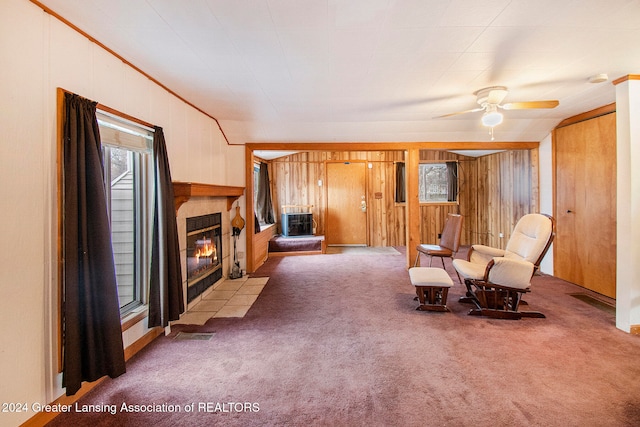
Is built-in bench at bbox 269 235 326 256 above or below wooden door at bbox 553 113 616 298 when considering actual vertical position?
below

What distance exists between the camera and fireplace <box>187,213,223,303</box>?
321 cm

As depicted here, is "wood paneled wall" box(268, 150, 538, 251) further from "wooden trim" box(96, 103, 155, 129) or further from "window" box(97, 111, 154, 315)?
"wooden trim" box(96, 103, 155, 129)

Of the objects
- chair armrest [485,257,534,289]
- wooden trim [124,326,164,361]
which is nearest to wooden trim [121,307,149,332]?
wooden trim [124,326,164,361]

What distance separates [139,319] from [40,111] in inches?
62.8

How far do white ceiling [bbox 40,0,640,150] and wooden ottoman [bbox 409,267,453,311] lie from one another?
1890 mm

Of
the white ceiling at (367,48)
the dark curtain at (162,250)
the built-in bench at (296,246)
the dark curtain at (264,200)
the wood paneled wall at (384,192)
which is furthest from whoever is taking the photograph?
the wood paneled wall at (384,192)

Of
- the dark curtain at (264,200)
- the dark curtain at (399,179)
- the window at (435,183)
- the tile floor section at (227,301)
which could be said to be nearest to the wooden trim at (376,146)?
the dark curtain at (264,200)

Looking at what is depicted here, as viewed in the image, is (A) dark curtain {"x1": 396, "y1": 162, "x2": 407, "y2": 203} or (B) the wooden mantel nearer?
(B) the wooden mantel

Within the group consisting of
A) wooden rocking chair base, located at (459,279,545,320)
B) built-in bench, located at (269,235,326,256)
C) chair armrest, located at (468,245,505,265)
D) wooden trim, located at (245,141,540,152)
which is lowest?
wooden rocking chair base, located at (459,279,545,320)

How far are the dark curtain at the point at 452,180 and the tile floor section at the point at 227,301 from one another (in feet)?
16.0

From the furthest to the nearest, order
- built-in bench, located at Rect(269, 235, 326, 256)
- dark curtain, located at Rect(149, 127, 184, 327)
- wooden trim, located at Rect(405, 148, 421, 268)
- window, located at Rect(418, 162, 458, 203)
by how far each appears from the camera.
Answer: window, located at Rect(418, 162, 458, 203) → built-in bench, located at Rect(269, 235, 326, 256) → wooden trim, located at Rect(405, 148, 421, 268) → dark curtain, located at Rect(149, 127, 184, 327)

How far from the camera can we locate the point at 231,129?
14.0 ft

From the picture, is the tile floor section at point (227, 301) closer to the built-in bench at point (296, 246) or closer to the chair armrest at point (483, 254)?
the built-in bench at point (296, 246)

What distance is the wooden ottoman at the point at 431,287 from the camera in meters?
2.94
